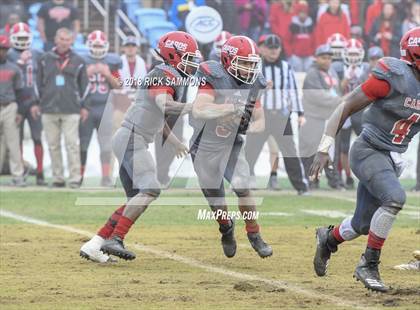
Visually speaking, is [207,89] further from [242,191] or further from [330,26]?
[330,26]

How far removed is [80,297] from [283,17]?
41.5ft

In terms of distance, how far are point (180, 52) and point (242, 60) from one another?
1.65 ft

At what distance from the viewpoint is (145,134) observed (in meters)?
9.05

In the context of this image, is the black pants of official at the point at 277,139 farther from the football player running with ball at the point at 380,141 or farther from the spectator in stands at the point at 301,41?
the football player running with ball at the point at 380,141

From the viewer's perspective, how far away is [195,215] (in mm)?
12898

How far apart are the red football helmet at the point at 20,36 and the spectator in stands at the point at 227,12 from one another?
4227 millimetres

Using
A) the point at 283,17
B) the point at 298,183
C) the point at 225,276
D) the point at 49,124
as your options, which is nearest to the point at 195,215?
the point at 298,183

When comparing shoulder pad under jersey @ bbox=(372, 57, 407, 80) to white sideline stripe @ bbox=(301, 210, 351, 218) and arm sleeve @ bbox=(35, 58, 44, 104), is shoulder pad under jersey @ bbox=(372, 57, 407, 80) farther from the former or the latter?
arm sleeve @ bbox=(35, 58, 44, 104)

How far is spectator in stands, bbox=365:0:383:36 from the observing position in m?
19.9

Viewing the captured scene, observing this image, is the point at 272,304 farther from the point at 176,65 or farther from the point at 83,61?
the point at 83,61

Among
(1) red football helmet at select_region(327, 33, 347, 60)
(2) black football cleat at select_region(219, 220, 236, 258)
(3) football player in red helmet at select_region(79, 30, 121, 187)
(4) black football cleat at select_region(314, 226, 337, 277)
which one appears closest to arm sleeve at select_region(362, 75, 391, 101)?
(4) black football cleat at select_region(314, 226, 337, 277)

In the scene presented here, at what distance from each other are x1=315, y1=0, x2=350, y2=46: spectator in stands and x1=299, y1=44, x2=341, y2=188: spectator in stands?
3.41 metres

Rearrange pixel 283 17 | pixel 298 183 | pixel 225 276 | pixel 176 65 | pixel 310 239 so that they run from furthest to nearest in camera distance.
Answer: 1. pixel 283 17
2. pixel 298 183
3. pixel 310 239
4. pixel 176 65
5. pixel 225 276

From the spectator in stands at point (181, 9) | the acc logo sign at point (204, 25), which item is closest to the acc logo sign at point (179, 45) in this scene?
the acc logo sign at point (204, 25)
